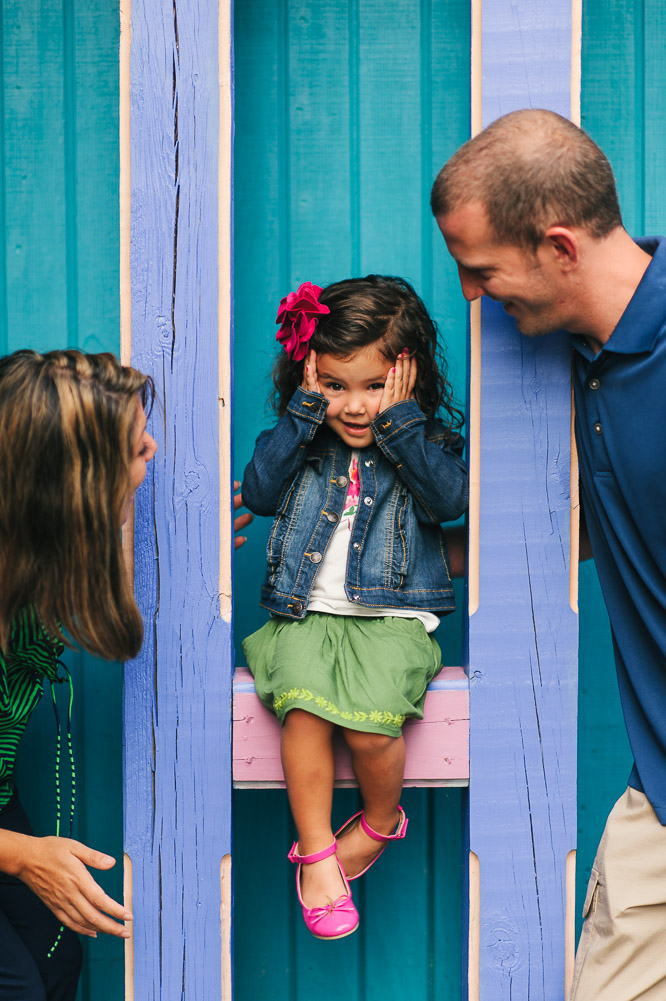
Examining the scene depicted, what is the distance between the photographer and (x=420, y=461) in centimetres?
172

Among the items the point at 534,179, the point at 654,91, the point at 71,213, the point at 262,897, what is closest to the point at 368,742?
the point at 262,897

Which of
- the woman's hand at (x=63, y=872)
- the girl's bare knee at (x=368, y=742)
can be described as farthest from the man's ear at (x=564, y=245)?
the woman's hand at (x=63, y=872)

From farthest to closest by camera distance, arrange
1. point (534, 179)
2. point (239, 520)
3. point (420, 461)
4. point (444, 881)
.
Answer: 1. point (444, 881)
2. point (239, 520)
3. point (420, 461)
4. point (534, 179)

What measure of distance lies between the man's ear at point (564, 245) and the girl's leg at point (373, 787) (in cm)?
84

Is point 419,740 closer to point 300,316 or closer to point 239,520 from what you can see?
point 239,520

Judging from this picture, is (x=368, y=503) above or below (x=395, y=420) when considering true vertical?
below

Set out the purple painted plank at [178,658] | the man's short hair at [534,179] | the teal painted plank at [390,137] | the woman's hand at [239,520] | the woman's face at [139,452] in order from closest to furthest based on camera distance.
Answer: the man's short hair at [534,179] < the woman's face at [139,452] < the purple painted plank at [178,658] < the woman's hand at [239,520] < the teal painted plank at [390,137]

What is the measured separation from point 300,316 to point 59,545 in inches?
23.5

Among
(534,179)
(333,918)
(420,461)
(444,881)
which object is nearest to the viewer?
(534,179)

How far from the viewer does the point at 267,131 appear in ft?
6.70

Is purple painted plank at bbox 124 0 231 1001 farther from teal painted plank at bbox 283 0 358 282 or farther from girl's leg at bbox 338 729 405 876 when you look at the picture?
teal painted plank at bbox 283 0 358 282

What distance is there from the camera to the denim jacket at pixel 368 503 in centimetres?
173

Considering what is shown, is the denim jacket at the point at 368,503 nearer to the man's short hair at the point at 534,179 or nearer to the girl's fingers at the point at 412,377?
the girl's fingers at the point at 412,377

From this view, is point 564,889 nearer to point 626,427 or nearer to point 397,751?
point 397,751
